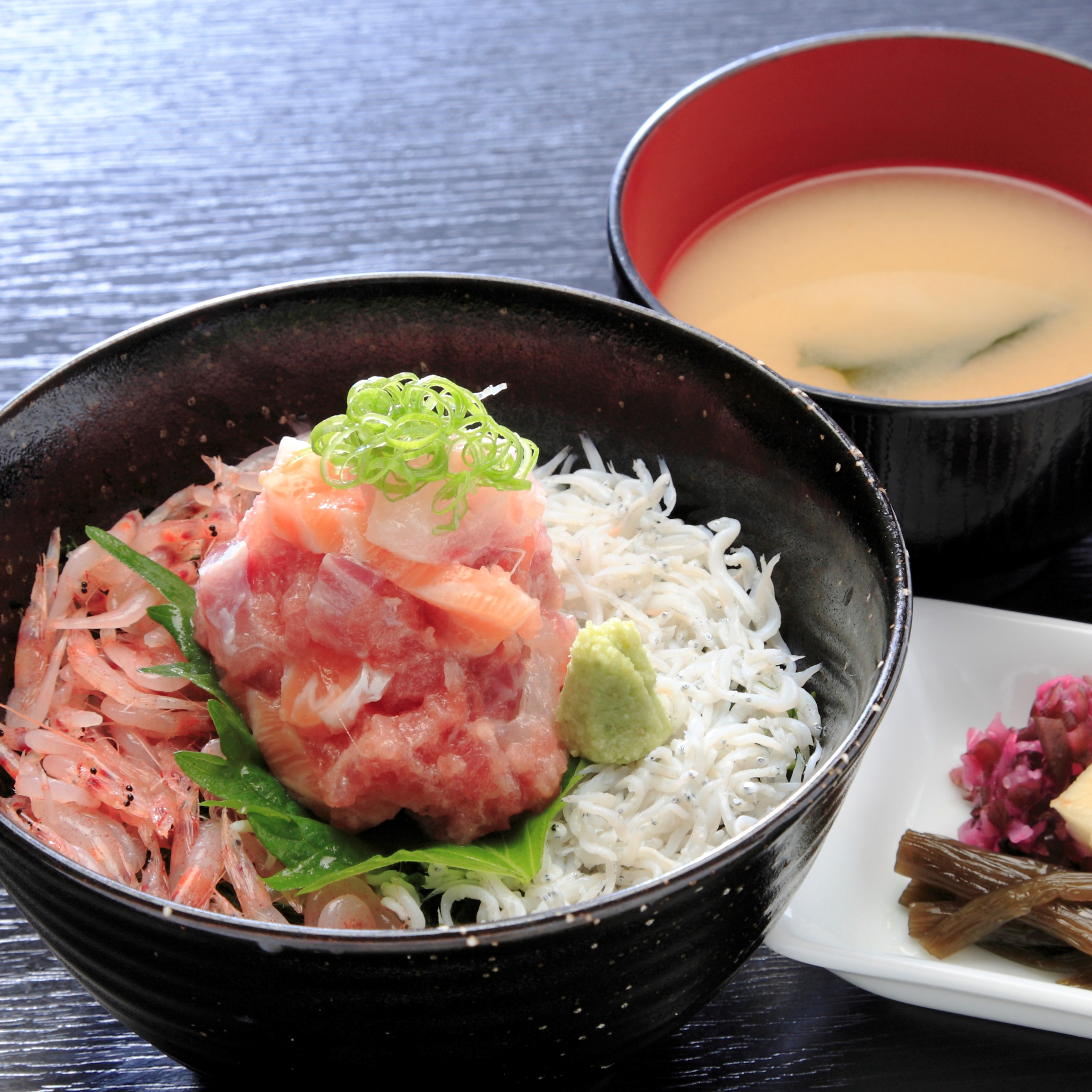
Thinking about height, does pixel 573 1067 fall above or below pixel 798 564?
below

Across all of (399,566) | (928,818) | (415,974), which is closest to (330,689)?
(399,566)

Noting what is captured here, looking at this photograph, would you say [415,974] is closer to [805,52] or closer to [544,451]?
[544,451]

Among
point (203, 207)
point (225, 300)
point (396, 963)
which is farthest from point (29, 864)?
point (203, 207)

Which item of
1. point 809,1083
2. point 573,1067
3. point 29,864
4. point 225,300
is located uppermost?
point 225,300

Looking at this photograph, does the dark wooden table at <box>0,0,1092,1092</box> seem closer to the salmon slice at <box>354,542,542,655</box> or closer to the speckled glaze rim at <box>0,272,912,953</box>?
the speckled glaze rim at <box>0,272,912,953</box>

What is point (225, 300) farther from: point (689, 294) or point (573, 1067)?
point (573, 1067)

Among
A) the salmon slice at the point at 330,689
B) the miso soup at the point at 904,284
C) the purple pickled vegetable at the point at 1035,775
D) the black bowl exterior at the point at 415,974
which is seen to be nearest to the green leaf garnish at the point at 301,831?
the salmon slice at the point at 330,689
